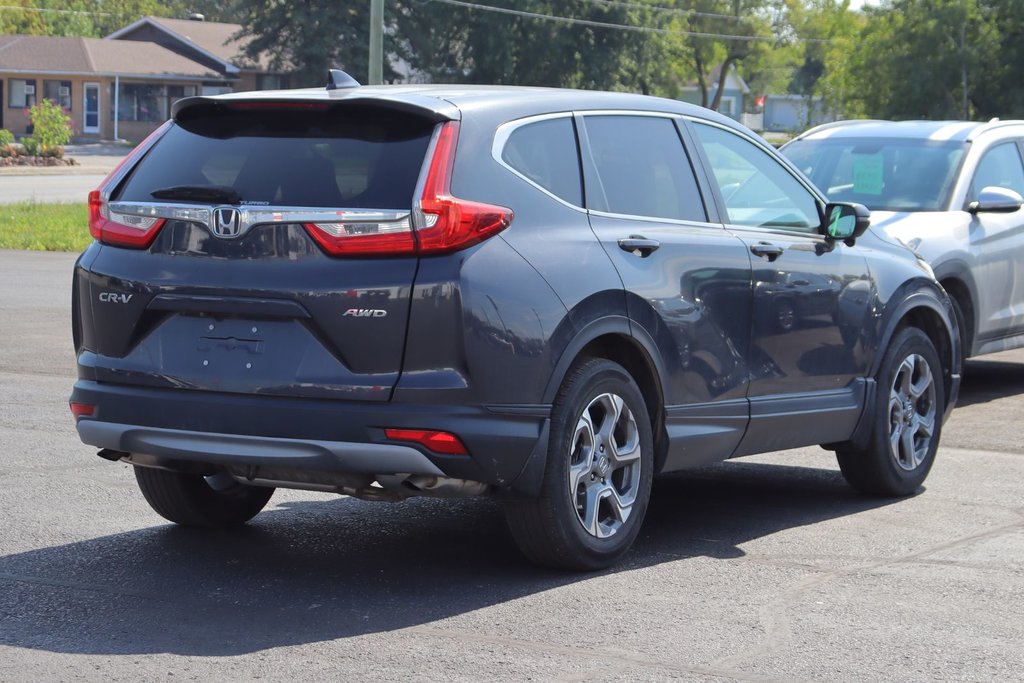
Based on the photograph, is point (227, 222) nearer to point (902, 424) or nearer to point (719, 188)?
point (719, 188)

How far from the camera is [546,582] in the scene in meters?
5.98

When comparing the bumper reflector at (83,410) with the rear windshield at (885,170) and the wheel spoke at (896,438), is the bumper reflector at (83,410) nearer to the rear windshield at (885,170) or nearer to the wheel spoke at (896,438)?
the wheel spoke at (896,438)

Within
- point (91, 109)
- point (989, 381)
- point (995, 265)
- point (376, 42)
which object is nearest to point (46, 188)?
point (376, 42)

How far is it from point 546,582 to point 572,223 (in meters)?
1.34

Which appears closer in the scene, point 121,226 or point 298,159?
point 298,159

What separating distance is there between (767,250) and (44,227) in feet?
68.7

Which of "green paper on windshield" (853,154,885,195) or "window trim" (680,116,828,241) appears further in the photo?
"green paper on windshield" (853,154,885,195)

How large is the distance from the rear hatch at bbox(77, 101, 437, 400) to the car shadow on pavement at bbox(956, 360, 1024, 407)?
6.73 meters

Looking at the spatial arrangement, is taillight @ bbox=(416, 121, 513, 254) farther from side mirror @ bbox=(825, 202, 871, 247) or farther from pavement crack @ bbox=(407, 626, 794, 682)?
side mirror @ bbox=(825, 202, 871, 247)

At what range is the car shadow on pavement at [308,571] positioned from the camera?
5.24m

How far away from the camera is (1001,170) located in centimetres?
1206

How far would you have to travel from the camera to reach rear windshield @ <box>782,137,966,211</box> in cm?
1138

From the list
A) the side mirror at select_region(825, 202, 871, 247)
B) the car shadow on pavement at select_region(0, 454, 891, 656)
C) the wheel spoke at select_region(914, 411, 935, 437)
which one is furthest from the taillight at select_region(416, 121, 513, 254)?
the wheel spoke at select_region(914, 411, 935, 437)

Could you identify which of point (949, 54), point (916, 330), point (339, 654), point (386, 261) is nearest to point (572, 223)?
point (386, 261)
